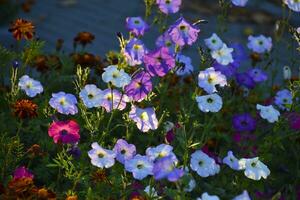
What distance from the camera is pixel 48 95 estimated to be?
3.35 m

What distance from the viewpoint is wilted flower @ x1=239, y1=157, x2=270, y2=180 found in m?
2.63

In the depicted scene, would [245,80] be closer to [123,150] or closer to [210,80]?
[210,80]

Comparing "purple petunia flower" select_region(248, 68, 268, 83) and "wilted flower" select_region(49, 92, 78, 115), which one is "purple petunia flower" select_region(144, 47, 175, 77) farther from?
"purple petunia flower" select_region(248, 68, 268, 83)

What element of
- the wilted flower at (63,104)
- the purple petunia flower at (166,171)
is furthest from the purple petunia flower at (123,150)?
the purple petunia flower at (166,171)

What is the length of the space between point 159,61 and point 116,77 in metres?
0.18

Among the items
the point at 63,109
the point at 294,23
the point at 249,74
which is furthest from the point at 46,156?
the point at 294,23

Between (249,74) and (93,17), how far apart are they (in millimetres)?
2662

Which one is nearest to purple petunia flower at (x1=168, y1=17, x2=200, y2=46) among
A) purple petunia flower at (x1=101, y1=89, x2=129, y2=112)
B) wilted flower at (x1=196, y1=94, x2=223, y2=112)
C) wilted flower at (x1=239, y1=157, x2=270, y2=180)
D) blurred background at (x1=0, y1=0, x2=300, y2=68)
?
wilted flower at (x1=196, y1=94, x2=223, y2=112)

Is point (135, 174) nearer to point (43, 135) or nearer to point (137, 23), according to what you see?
point (43, 135)

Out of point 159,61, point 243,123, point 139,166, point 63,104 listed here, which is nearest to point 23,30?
point 63,104

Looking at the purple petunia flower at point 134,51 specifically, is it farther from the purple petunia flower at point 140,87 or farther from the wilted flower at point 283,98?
the wilted flower at point 283,98

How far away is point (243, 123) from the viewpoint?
3334 mm

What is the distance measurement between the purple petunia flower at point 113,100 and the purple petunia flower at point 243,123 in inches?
30.6

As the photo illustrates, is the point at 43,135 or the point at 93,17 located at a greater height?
the point at 43,135
